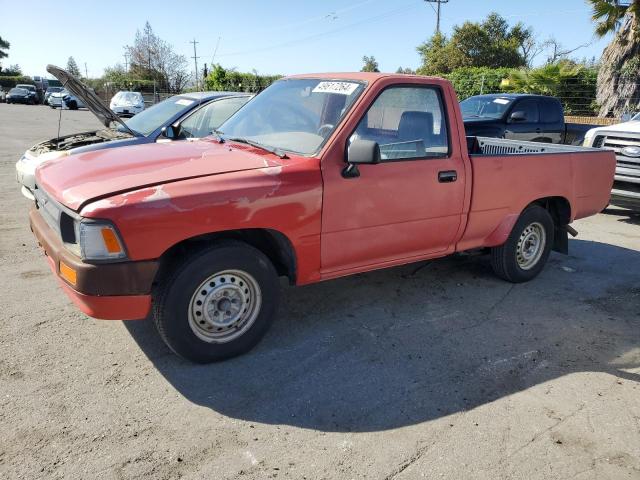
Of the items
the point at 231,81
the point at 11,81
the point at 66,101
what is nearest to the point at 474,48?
the point at 231,81

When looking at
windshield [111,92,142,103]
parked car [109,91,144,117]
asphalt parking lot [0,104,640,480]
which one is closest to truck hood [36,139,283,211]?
asphalt parking lot [0,104,640,480]

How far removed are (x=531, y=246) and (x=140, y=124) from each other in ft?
17.9

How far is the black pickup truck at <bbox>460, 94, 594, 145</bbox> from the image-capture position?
10617 millimetres

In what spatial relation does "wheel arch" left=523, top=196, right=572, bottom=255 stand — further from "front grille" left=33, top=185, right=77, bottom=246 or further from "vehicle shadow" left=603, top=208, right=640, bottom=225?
"front grille" left=33, top=185, right=77, bottom=246

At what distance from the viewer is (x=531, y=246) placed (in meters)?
5.61

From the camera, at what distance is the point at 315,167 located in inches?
145

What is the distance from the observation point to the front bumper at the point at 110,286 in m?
3.09

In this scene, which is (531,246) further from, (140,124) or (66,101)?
(66,101)

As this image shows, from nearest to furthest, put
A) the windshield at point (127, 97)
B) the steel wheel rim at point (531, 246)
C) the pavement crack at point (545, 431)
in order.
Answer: the pavement crack at point (545, 431), the steel wheel rim at point (531, 246), the windshield at point (127, 97)

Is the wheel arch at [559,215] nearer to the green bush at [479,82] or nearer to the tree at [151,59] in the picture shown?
the green bush at [479,82]

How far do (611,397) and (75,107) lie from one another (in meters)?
41.5

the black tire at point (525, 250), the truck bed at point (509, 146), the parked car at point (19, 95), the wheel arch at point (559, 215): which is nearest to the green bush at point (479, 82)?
the truck bed at point (509, 146)

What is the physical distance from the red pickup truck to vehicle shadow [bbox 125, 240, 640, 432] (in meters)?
0.37

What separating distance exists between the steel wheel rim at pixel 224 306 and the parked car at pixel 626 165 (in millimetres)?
6741
